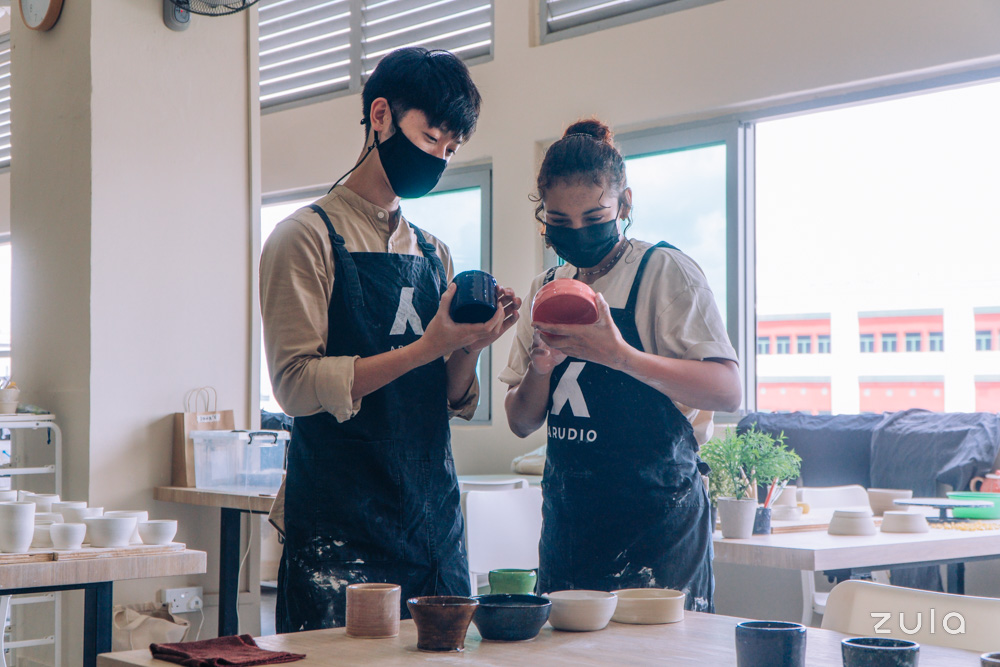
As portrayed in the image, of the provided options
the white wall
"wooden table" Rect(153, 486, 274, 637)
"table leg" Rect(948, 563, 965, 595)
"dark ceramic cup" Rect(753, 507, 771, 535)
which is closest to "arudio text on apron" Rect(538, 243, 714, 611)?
"dark ceramic cup" Rect(753, 507, 771, 535)

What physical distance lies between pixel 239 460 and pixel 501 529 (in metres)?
1.20

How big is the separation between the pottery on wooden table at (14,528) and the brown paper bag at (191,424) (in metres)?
1.49

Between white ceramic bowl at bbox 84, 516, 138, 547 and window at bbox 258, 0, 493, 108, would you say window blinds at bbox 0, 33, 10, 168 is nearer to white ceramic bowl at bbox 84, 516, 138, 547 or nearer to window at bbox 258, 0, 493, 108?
window at bbox 258, 0, 493, 108

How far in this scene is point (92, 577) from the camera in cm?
228

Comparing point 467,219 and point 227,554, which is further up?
point 467,219

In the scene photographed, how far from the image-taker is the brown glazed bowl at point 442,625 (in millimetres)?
1182

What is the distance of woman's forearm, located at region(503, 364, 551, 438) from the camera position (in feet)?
6.09

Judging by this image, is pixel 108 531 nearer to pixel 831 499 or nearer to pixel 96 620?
pixel 96 620

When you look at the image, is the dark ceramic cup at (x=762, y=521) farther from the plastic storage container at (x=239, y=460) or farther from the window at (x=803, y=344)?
the window at (x=803, y=344)

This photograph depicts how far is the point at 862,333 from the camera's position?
5.94 m

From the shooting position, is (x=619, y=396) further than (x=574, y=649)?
Yes

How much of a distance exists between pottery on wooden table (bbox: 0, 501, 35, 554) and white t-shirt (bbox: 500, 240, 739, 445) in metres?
1.42

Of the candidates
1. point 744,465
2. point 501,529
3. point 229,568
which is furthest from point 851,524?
point 229,568

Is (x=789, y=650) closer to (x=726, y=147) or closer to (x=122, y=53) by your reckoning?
(x=122, y=53)
